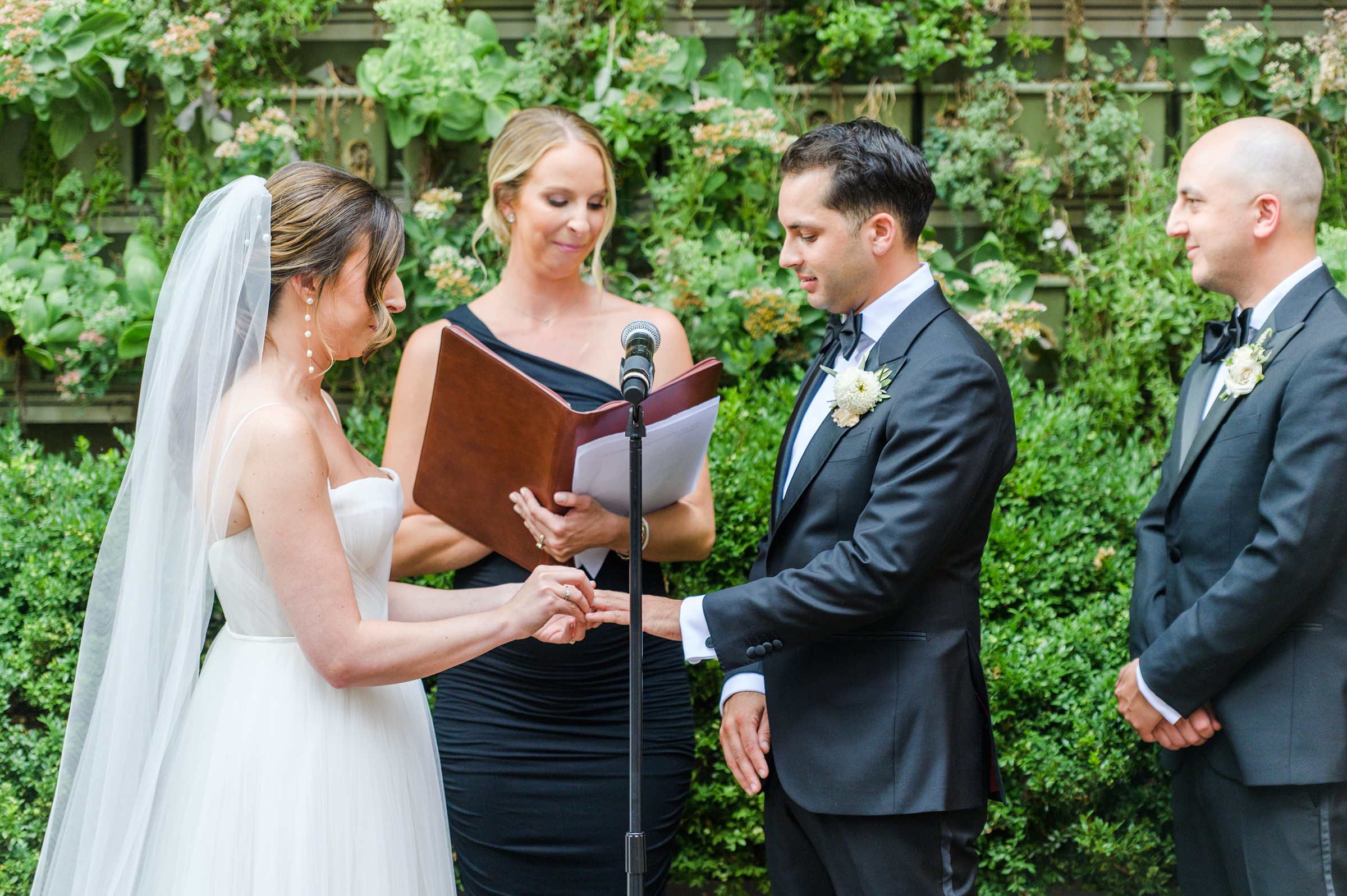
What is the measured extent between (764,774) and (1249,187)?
168cm

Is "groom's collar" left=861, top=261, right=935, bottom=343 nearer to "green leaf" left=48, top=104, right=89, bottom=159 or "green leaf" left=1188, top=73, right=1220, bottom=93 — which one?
"green leaf" left=1188, top=73, right=1220, bottom=93

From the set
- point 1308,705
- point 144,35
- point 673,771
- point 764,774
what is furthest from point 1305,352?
point 144,35

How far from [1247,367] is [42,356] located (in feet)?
12.8

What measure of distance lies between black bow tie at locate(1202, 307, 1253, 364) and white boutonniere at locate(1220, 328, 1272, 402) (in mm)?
88

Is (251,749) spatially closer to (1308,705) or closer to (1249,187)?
(1308,705)

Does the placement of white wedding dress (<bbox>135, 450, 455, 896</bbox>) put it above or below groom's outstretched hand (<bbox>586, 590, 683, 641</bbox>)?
below

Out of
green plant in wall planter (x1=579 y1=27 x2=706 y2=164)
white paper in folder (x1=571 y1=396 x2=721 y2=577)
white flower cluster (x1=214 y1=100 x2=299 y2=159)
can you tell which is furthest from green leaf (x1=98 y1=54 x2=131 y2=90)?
white paper in folder (x1=571 y1=396 x2=721 y2=577)

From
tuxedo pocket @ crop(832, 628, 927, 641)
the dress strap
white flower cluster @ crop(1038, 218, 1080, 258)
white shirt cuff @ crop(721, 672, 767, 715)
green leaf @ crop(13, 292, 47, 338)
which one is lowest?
white shirt cuff @ crop(721, 672, 767, 715)

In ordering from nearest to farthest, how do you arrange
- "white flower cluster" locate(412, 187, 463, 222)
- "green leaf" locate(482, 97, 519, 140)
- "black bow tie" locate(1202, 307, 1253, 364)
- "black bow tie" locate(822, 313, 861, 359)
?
1. "black bow tie" locate(822, 313, 861, 359)
2. "black bow tie" locate(1202, 307, 1253, 364)
3. "white flower cluster" locate(412, 187, 463, 222)
4. "green leaf" locate(482, 97, 519, 140)

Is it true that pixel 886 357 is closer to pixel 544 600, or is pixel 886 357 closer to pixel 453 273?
pixel 544 600

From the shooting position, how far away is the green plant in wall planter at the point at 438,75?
4031mm

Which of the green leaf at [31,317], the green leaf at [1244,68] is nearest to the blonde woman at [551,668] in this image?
the green leaf at [31,317]

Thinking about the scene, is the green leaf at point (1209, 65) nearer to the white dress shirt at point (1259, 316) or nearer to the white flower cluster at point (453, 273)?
the white dress shirt at point (1259, 316)

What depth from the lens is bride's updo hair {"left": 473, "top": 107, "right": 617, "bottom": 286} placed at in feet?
8.94
